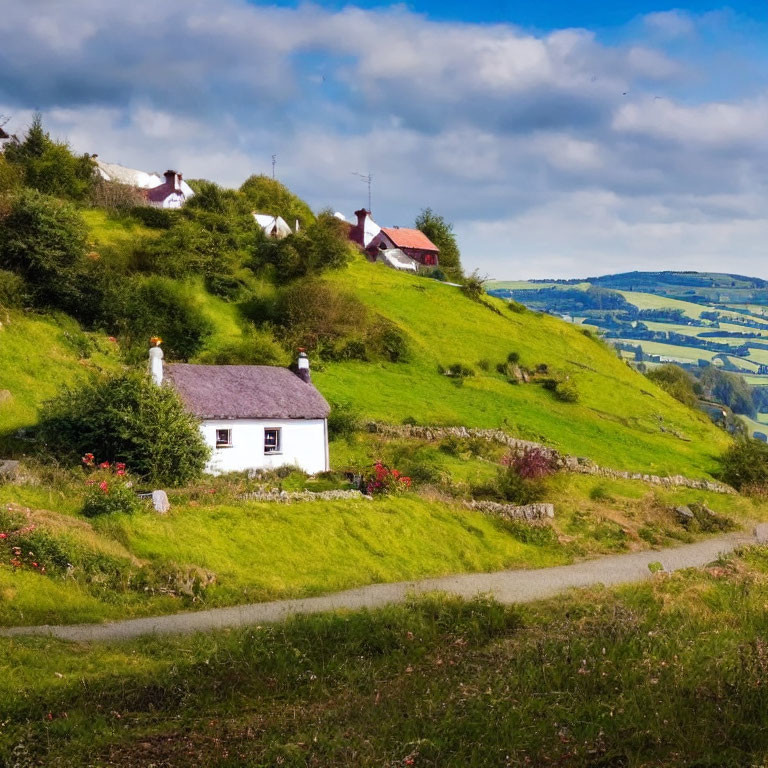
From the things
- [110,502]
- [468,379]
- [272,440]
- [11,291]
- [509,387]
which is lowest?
[110,502]

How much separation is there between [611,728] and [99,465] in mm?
21329

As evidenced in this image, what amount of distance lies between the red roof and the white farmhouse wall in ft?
216

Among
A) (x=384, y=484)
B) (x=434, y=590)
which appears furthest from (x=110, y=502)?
(x=384, y=484)

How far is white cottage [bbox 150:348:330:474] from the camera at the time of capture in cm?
3312

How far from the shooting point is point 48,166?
67.7 meters

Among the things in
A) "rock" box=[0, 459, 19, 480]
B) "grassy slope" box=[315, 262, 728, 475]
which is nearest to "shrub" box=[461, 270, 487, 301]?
"grassy slope" box=[315, 262, 728, 475]

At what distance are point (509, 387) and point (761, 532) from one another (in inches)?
1036

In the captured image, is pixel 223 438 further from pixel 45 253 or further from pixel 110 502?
pixel 45 253

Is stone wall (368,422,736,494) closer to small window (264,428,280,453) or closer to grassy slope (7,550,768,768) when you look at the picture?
small window (264,428,280,453)

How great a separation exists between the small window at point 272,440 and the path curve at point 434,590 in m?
13.8

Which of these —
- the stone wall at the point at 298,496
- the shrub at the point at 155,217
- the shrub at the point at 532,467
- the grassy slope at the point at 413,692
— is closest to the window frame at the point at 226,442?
the stone wall at the point at 298,496

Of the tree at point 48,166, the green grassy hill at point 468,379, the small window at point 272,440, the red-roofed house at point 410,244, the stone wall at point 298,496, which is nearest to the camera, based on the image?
the stone wall at point 298,496

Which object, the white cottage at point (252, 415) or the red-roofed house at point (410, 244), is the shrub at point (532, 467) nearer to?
the white cottage at point (252, 415)

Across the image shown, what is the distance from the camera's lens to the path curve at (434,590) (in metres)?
15.5
